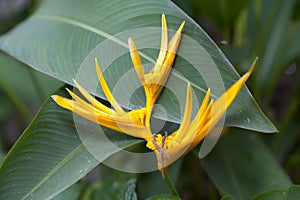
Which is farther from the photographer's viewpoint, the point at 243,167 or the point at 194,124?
the point at 243,167

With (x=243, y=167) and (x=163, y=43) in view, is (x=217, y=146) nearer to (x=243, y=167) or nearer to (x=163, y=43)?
(x=243, y=167)

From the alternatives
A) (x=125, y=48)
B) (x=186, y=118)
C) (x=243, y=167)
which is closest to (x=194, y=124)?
(x=186, y=118)

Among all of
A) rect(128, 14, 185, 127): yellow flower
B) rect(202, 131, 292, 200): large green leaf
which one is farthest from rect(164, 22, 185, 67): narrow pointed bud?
rect(202, 131, 292, 200): large green leaf

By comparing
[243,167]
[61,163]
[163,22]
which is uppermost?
[163,22]

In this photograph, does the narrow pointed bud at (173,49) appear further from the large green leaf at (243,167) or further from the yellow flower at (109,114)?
the large green leaf at (243,167)

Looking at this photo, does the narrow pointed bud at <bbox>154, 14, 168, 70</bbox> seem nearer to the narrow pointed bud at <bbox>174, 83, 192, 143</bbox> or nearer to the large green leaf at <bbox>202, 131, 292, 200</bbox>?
the narrow pointed bud at <bbox>174, 83, 192, 143</bbox>

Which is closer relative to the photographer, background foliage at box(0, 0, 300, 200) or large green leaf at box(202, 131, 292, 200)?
background foliage at box(0, 0, 300, 200)

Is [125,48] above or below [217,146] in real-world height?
above
